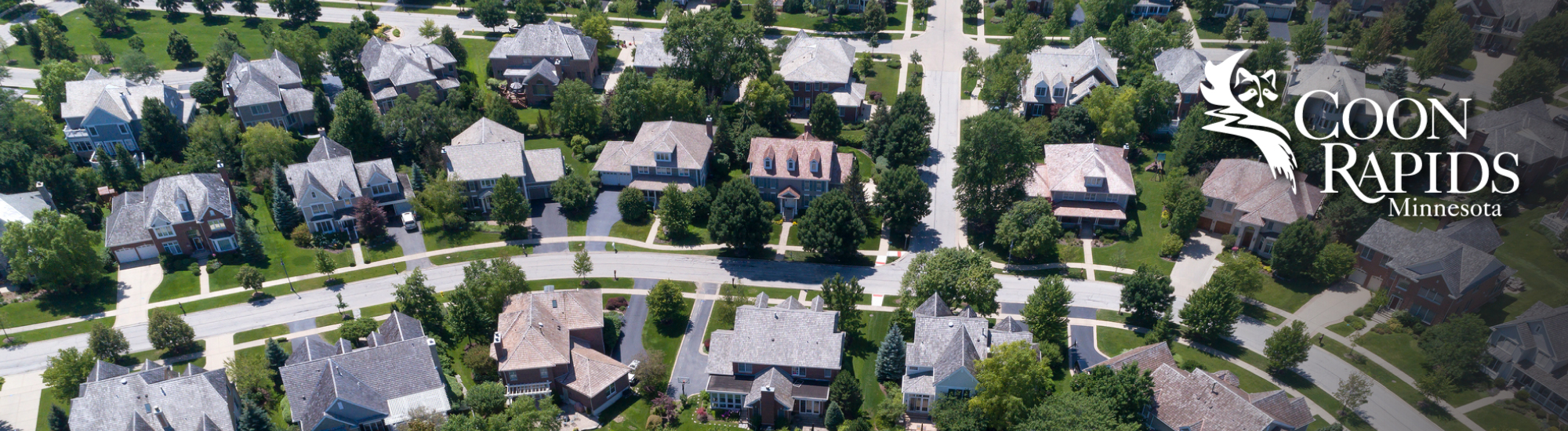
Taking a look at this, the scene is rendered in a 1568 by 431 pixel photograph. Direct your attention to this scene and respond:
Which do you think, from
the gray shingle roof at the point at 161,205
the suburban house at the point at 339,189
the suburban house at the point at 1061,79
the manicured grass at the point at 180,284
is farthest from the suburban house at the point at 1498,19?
the manicured grass at the point at 180,284

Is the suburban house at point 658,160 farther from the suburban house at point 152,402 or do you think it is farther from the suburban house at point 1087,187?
the suburban house at point 152,402

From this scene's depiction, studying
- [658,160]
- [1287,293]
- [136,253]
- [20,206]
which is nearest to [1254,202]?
[1287,293]

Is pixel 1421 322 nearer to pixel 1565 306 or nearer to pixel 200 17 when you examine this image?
pixel 1565 306

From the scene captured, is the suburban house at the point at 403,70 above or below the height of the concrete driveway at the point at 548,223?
above

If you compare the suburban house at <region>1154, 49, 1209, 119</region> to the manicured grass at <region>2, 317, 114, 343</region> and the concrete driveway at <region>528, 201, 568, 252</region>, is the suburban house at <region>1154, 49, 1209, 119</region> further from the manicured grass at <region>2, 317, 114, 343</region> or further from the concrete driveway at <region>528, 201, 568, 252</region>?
the manicured grass at <region>2, 317, 114, 343</region>

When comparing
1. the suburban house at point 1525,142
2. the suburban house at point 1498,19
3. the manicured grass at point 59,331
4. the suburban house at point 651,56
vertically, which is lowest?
the manicured grass at point 59,331

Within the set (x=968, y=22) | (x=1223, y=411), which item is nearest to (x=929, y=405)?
(x=1223, y=411)

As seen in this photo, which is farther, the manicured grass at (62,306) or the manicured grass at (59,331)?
the manicured grass at (62,306)
